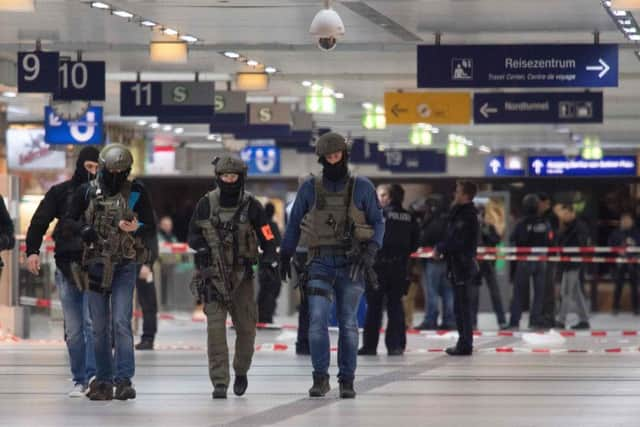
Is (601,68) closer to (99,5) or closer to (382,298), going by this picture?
(382,298)

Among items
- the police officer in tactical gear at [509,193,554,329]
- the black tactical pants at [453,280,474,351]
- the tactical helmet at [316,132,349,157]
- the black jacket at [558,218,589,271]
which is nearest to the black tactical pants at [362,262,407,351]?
the black tactical pants at [453,280,474,351]

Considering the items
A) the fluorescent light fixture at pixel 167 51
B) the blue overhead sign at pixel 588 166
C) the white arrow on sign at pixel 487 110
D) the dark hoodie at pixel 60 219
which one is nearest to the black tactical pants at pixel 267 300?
the fluorescent light fixture at pixel 167 51

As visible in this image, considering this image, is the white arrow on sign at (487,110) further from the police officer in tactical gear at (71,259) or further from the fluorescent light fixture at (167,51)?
the police officer in tactical gear at (71,259)

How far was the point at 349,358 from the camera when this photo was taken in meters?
13.2

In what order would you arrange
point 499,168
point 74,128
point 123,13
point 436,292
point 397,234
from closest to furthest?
point 397,234 → point 123,13 → point 436,292 → point 74,128 → point 499,168

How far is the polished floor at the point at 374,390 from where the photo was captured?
11.9 metres

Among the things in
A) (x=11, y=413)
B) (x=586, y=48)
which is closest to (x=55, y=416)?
(x=11, y=413)

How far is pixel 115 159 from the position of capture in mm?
12844

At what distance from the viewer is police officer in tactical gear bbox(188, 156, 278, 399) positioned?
13117mm

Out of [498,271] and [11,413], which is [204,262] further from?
[498,271]

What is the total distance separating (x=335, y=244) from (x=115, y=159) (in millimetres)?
1709

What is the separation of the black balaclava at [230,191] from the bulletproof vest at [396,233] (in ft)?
16.8

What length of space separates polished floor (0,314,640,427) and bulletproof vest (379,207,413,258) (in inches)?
43.5

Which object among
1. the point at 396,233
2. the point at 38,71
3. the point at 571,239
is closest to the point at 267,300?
the point at 38,71
